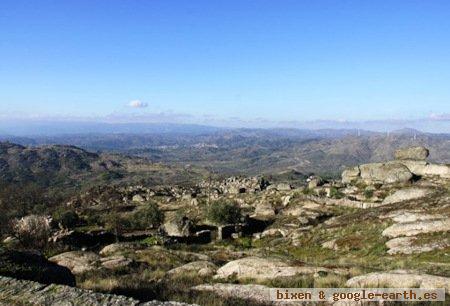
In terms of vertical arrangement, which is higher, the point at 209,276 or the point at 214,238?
the point at 209,276

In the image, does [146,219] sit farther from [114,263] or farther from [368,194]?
[114,263]

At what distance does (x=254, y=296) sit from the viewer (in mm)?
18812

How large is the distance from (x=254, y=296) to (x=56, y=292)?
28.2 ft

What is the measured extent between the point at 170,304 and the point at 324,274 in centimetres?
1335

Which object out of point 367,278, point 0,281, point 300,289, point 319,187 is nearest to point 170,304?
point 0,281

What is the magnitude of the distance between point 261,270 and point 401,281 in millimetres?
7842

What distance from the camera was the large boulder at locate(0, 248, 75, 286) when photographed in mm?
17516

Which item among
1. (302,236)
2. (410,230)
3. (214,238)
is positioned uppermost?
(410,230)

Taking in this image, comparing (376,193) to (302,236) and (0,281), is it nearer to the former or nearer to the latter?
(302,236)

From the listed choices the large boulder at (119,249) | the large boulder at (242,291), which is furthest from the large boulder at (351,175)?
the large boulder at (242,291)

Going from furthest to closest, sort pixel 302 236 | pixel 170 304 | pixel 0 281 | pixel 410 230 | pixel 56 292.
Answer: pixel 302 236 → pixel 410 230 → pixel 0 281 → pixel 56 292 → pixel 170 304

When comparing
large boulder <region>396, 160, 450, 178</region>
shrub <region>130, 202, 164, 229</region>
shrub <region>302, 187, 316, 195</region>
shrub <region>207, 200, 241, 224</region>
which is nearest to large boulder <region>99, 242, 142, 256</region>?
shrub <region>207, 200, 241, 224</region>

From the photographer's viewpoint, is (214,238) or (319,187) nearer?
(214,238)

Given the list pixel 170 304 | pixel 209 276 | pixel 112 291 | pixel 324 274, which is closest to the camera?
pixel 170 304
